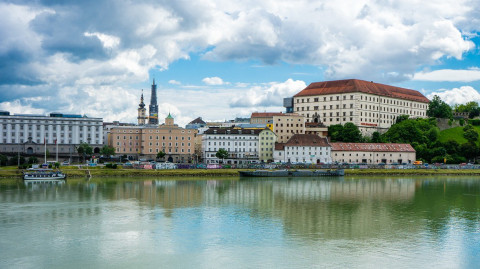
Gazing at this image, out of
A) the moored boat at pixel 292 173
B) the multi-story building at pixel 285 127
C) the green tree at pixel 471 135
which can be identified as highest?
the multi-story building at pixel 285 127

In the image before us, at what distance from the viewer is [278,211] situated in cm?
3409

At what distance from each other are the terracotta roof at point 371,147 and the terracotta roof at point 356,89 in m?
19.0

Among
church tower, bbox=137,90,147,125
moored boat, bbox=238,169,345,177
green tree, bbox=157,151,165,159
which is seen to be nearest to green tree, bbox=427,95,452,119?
moored boat, bbox=238,169,345,177

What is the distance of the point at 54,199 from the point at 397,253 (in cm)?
2853

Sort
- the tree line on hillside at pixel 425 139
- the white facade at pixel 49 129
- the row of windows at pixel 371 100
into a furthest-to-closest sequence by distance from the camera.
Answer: the row of windows at pixel 371 100
the tree line on hillside at pixel 425 139
the white facade at pixel 49 129

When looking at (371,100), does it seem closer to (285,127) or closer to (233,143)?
(285,127)

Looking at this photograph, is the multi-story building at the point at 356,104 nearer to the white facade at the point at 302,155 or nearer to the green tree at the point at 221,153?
the white facade at the point at 302,155

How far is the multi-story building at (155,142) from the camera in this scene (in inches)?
3182

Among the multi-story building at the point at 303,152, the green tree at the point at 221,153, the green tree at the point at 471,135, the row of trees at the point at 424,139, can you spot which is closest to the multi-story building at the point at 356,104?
the row of trees at the point at 424,139

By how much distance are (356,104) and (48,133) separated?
59425 millimetres

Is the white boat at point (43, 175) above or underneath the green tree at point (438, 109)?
underneath

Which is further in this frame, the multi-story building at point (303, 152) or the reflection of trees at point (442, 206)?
the multi-story building at point (303, 152)

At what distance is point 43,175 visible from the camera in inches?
2237

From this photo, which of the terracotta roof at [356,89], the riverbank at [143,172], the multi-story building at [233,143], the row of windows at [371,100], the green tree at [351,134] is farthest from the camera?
the terracotta roof at [356,89]
